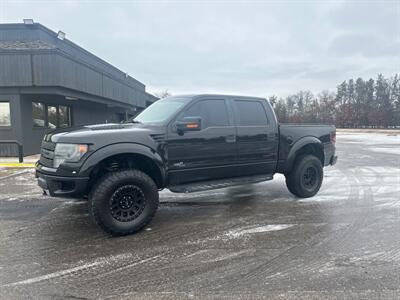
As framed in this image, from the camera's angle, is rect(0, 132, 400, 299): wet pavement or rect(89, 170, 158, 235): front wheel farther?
rect(89, 170, 158, 235): front wheel

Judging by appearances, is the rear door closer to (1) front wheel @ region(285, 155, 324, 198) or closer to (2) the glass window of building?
(1) front wheel @ region(285, 155, 324, 198)

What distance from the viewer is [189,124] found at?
4.97 meters

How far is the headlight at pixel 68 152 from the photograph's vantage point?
447 cm

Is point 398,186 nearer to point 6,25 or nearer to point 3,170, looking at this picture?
point 3,170

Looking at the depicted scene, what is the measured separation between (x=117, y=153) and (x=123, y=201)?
28.4 inches

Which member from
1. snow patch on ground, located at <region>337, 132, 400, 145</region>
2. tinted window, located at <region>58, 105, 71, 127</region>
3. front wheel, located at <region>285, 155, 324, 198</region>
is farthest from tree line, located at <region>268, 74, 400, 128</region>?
front wheel, located at <region>285, 155, 324, 198</region>

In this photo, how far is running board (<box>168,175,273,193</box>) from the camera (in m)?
5.32

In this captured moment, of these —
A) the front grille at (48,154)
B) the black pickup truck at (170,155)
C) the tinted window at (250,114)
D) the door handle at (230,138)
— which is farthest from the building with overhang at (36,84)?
the door handle at (230,138)

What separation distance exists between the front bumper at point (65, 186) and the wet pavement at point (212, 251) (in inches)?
26.2

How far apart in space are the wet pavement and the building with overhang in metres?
8.44

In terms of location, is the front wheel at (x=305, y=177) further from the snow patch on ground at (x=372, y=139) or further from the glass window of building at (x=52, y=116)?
the snow patch on ground at (x=372, y=139)

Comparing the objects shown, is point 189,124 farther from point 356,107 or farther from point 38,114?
point 356,107

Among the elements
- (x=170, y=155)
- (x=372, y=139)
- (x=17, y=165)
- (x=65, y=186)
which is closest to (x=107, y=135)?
(x=65, y=186)

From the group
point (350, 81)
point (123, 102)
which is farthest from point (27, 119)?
point (350, 81)
